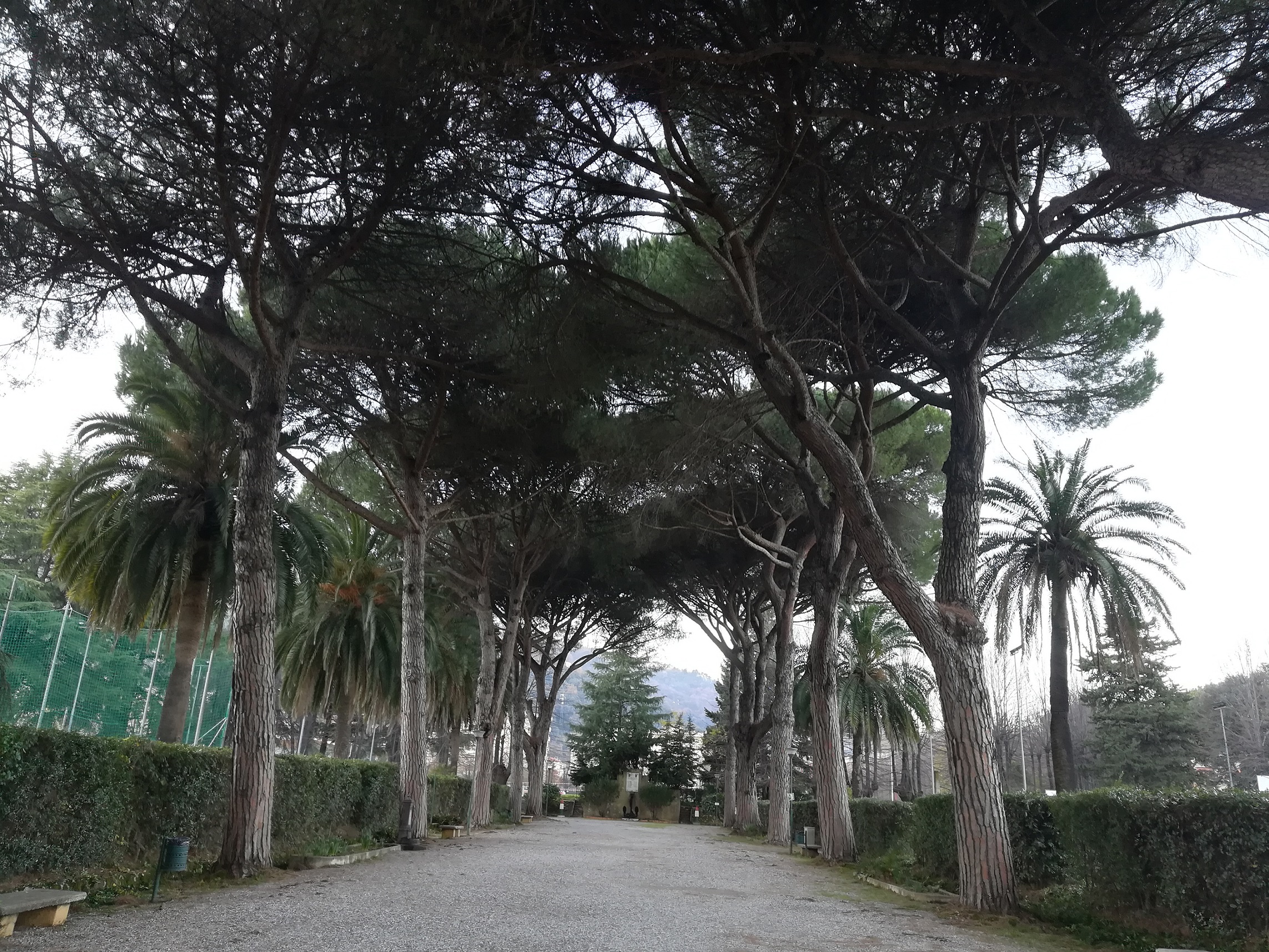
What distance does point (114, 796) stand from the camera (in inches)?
257

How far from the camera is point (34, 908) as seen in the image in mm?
4664

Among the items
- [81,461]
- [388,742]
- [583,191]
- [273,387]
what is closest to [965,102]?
[583,191]

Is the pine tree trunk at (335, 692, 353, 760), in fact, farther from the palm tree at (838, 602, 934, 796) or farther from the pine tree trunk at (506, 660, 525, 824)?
the palm tree at (838, 602, 934, 796)

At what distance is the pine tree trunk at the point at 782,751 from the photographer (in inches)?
645

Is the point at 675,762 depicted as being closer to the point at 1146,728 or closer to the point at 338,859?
the point at 1146,728

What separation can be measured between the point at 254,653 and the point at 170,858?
213 centimetres

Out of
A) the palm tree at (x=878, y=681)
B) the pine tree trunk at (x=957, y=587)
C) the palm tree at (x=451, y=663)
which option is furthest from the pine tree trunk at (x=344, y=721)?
the pine tree trunk at (x=957, y=587)

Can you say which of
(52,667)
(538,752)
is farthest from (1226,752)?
(52,667)

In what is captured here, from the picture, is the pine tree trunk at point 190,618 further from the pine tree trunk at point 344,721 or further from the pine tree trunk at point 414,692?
the pine tree trunk at point 344,721

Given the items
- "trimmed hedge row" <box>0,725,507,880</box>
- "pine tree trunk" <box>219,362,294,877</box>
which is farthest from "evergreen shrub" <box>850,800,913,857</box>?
"pine tree trunk" <box>219,362,294,877</box>

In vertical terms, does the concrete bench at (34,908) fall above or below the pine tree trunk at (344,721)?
below

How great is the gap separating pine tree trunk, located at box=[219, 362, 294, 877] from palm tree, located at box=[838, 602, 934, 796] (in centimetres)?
2001

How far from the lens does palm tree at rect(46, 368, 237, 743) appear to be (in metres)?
13.0

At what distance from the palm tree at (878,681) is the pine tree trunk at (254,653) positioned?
788 inches
